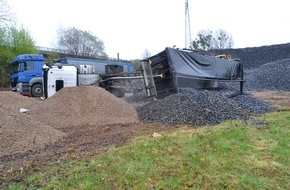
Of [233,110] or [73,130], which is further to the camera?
[233,110]

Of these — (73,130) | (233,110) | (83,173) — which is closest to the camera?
(83,173)

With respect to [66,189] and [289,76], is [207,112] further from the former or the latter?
[289,76]

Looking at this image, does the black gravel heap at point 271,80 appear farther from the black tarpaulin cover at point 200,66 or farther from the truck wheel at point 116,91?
the truck wheel at point 116,91

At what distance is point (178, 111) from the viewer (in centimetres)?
654

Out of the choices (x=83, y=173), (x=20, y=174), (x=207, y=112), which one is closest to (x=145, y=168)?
(x=83, y=173)

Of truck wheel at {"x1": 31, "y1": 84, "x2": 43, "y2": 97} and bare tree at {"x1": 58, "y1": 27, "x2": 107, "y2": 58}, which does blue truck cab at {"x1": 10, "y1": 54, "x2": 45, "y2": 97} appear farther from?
bare tree at {"x1": 58, "y1": 27, "x2": 107, "y2": 58}

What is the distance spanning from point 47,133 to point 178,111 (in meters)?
3.16

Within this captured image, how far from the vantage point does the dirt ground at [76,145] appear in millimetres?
3645

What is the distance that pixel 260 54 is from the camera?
27.8 m

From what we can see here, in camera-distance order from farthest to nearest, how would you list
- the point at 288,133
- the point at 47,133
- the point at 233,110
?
1. the point at 233,110
2. the point at 47,133
3. the point at 288,133

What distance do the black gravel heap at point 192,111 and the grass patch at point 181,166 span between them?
5.24ft

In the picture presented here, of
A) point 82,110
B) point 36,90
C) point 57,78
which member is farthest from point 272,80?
point 36,90

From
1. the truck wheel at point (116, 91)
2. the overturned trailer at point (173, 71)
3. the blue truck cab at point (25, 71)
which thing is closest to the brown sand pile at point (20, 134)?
the overturned trailer at point (173, 71)

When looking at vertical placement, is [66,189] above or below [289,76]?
below
